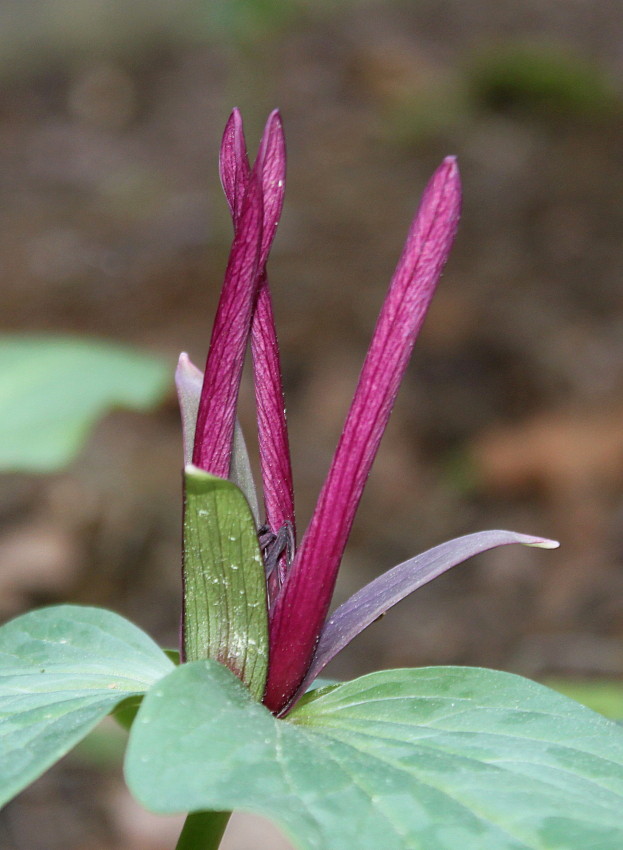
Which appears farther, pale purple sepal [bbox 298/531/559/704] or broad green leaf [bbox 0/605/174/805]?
pale purple sepal [bbox 298/531/559/704]

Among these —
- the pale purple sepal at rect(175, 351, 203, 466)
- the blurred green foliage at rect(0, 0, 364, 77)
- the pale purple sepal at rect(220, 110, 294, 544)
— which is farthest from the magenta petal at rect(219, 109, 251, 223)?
the blurred green foliage at rect(0, 0, 364, 77)

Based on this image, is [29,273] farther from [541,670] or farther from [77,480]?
[541,670]

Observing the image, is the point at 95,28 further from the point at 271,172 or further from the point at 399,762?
the point at 399,762

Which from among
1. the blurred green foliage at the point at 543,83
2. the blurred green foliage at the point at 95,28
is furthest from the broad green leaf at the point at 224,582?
the blurred green foliage at the point at 543,83

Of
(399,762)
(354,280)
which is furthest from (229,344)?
(354,280)

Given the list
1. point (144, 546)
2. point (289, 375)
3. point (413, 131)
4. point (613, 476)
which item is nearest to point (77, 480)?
point (144, 546)

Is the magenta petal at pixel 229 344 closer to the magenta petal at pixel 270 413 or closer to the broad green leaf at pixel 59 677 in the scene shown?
the magenta petal at pixel 270 413

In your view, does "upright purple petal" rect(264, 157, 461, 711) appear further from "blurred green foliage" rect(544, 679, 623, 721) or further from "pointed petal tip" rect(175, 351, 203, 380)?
"blurred green foliage" rect(544, 679, 623, 721)
